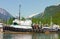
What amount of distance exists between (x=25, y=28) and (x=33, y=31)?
2126mm

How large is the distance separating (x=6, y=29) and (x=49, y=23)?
25212 millimetres

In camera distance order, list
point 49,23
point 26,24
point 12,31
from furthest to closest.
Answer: point 49,23 → point 26,24 → point 12,31

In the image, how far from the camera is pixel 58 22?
278 feet

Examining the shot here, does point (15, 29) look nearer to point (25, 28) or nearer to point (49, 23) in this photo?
point (25, 28)

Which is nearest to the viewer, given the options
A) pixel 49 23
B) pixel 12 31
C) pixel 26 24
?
pixel 12 31

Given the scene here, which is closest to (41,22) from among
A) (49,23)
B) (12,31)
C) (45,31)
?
(49,23)

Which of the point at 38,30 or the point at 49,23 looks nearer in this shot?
the point at 38,30

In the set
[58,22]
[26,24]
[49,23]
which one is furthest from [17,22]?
[58,22]

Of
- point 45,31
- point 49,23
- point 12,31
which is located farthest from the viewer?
point 49,23

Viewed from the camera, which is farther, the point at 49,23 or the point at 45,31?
the point at 49,23

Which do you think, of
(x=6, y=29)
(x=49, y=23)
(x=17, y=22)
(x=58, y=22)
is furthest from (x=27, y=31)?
(x=58, y=22)

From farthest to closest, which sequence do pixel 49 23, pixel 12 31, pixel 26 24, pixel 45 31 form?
1. pixel 49 23
2. pixel 26 24
3. pixel 45 31
4. pixel 12 31

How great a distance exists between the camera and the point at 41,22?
3258 inches

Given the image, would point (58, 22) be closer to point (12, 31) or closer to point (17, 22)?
point (17, 22)
